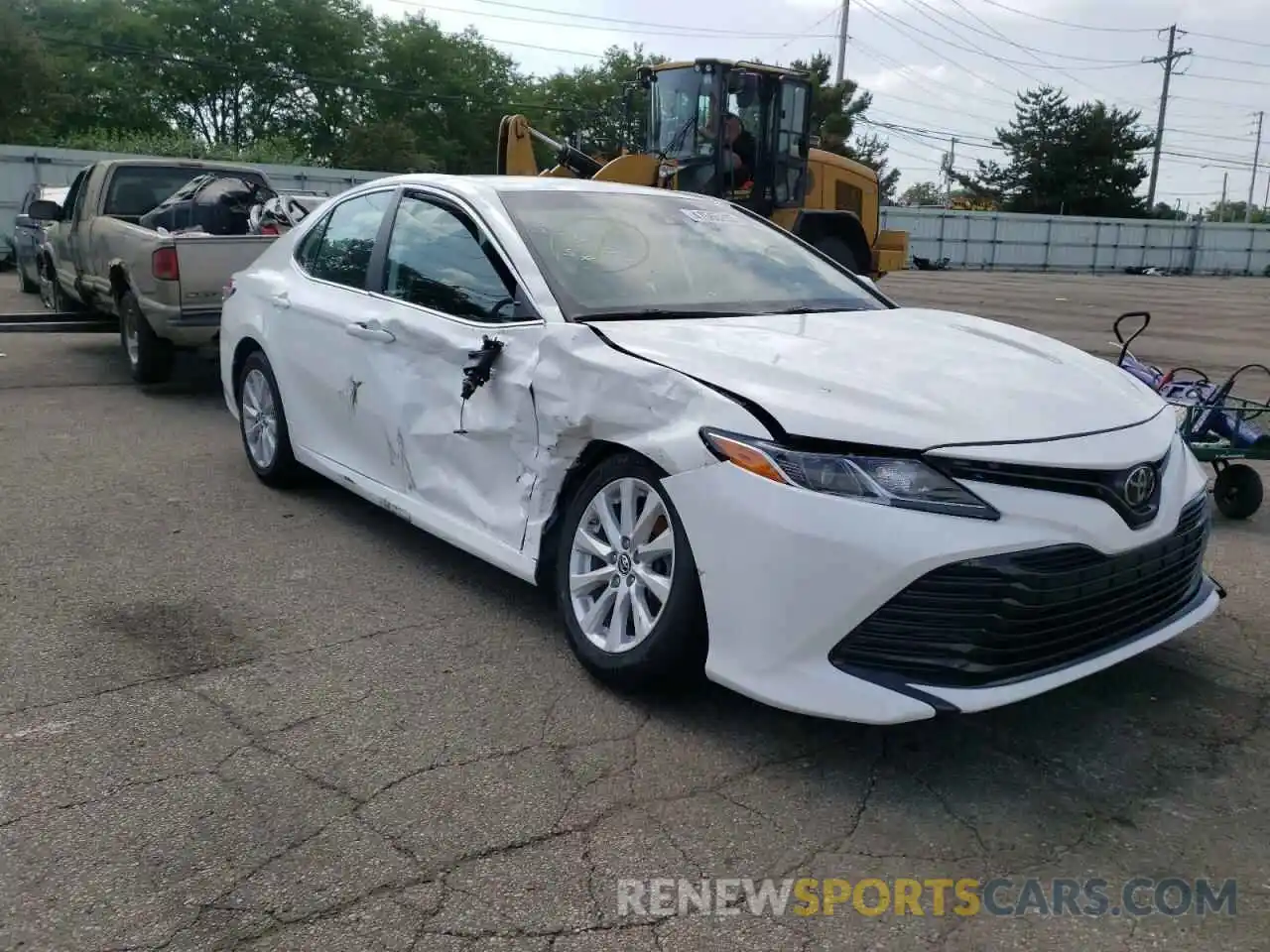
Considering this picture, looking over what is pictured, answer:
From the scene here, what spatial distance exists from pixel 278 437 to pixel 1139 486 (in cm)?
410

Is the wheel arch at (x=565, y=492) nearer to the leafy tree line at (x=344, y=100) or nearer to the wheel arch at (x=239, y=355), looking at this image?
the wheel arch at (x=239, y=355)

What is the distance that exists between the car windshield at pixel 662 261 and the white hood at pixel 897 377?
19 cm

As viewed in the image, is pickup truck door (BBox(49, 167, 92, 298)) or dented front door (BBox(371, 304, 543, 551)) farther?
pickup truck door (BBox(49, 167, 92, 298))

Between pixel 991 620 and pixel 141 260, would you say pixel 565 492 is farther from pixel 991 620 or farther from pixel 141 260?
pixel 141 260

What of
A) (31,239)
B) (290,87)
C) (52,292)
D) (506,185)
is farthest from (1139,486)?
(290,87)

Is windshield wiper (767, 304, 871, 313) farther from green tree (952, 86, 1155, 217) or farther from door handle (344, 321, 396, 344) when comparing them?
green tree (952, 86, 1155, 217)

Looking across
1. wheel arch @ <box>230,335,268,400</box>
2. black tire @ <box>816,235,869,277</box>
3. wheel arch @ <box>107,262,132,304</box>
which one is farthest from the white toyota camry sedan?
black tire @ <box>816,235,869,277</box>

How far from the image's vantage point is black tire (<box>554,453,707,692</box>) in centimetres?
327

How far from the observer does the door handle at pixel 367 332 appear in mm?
4605

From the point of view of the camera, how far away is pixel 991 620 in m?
2.92

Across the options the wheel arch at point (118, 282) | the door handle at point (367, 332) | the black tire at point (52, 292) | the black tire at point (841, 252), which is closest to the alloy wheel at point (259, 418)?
the door handle at point (367, 332)

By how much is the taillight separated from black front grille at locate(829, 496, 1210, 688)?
6631mm

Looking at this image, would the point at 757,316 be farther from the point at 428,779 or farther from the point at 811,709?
the point at 428,779

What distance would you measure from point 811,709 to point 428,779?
41.2 inches
